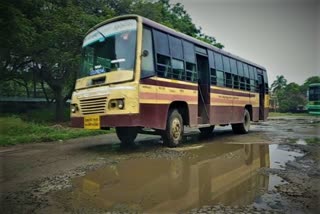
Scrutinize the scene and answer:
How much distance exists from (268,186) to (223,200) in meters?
0.94

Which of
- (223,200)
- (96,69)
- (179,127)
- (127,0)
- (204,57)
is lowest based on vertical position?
(223,200)

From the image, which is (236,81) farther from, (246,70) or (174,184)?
(174,184)

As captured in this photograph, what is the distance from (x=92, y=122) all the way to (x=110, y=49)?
1.73 m

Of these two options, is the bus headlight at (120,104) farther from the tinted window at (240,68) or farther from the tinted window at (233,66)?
the tinted window at (240,68)

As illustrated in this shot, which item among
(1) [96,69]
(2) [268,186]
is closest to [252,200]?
(2) [268,186]

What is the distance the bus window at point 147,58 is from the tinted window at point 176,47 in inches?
36.8

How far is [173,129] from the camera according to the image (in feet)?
25.5

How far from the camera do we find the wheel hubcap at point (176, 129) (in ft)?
25.5

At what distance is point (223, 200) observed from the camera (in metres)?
3.60

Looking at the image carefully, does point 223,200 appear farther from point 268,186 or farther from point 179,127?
point 179,127

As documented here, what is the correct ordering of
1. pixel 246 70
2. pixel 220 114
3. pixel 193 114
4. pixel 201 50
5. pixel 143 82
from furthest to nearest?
pixel 246 70
pixel 220 114
pixel 201 50
pixel 193 114
pixel 143 82

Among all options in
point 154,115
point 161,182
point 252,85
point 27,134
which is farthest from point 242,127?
point 161,182

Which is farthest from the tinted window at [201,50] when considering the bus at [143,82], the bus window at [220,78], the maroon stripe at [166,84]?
the maroon stripe at [166,84]

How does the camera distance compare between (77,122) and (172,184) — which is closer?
(172,184)
